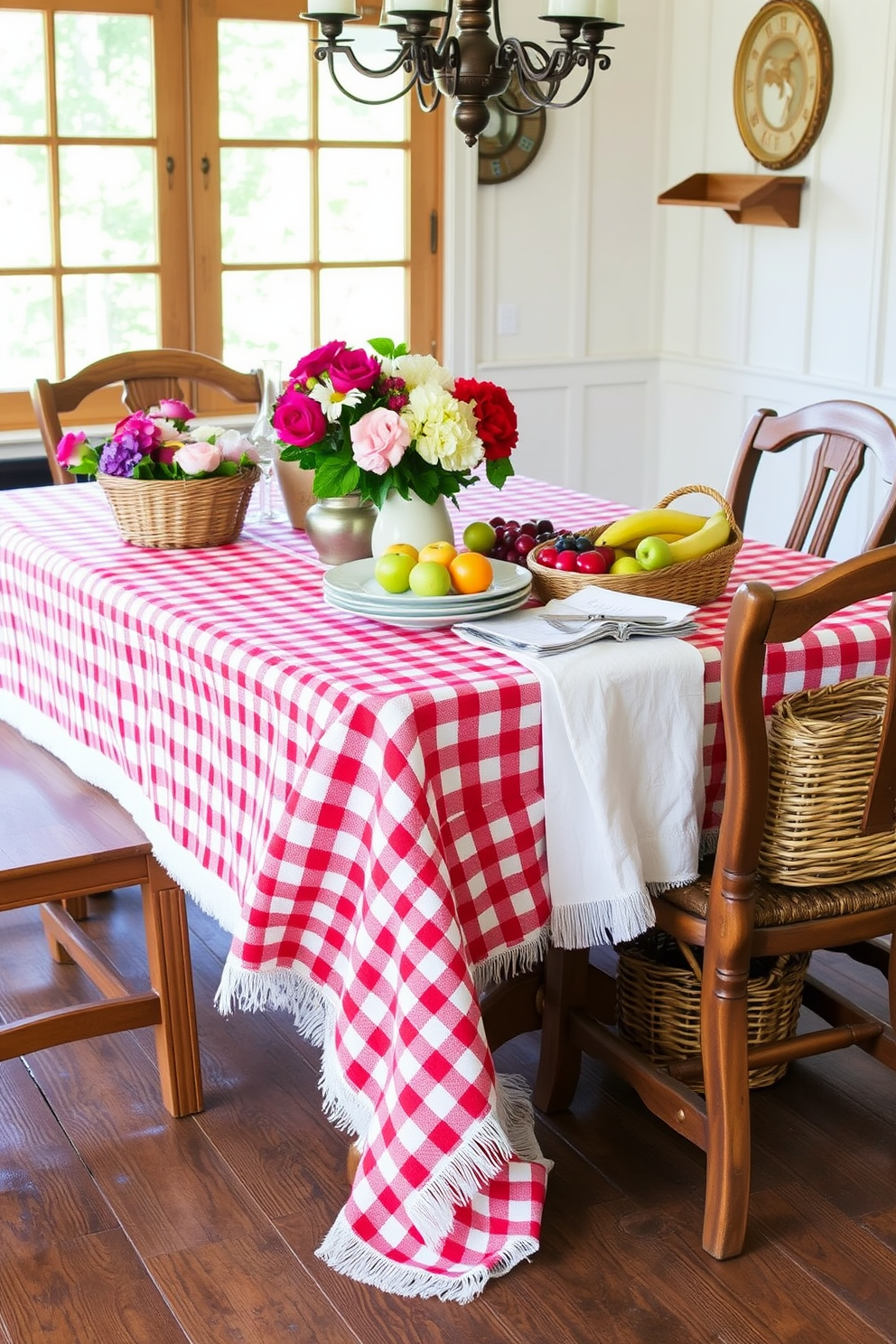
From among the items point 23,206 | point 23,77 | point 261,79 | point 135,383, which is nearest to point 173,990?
point 135,383

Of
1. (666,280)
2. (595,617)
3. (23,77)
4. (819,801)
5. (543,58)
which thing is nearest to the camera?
(819,801)

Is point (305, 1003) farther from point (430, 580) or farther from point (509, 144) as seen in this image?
point (509, 144)

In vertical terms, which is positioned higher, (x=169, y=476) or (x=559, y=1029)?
(x=169, y=476)

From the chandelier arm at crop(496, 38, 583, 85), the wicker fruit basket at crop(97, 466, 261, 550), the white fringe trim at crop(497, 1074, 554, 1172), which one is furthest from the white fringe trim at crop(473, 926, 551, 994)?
the chandelier arm at crop(496, 38, 583, 85)

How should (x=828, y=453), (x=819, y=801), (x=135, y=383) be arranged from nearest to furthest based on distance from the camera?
(x=819, y=801) → (x=828, y=453) → (x=135, y=383)

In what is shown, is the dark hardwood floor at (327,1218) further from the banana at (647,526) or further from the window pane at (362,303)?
the window pane at (362,303)

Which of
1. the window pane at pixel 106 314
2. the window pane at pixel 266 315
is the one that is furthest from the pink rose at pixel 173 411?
the window pane at pixel 266 315

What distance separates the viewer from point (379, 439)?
6.89 ft

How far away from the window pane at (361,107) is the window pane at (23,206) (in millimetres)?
851

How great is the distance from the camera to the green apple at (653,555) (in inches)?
82.7

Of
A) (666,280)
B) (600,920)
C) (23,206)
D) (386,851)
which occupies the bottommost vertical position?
(600,920)

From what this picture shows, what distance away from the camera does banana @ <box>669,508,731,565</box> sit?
216 centimetres

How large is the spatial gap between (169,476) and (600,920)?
1.09 meters

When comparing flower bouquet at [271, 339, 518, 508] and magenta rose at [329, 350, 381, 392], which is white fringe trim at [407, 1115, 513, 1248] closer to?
flower bouquet at [271, 339, 518, 508]
